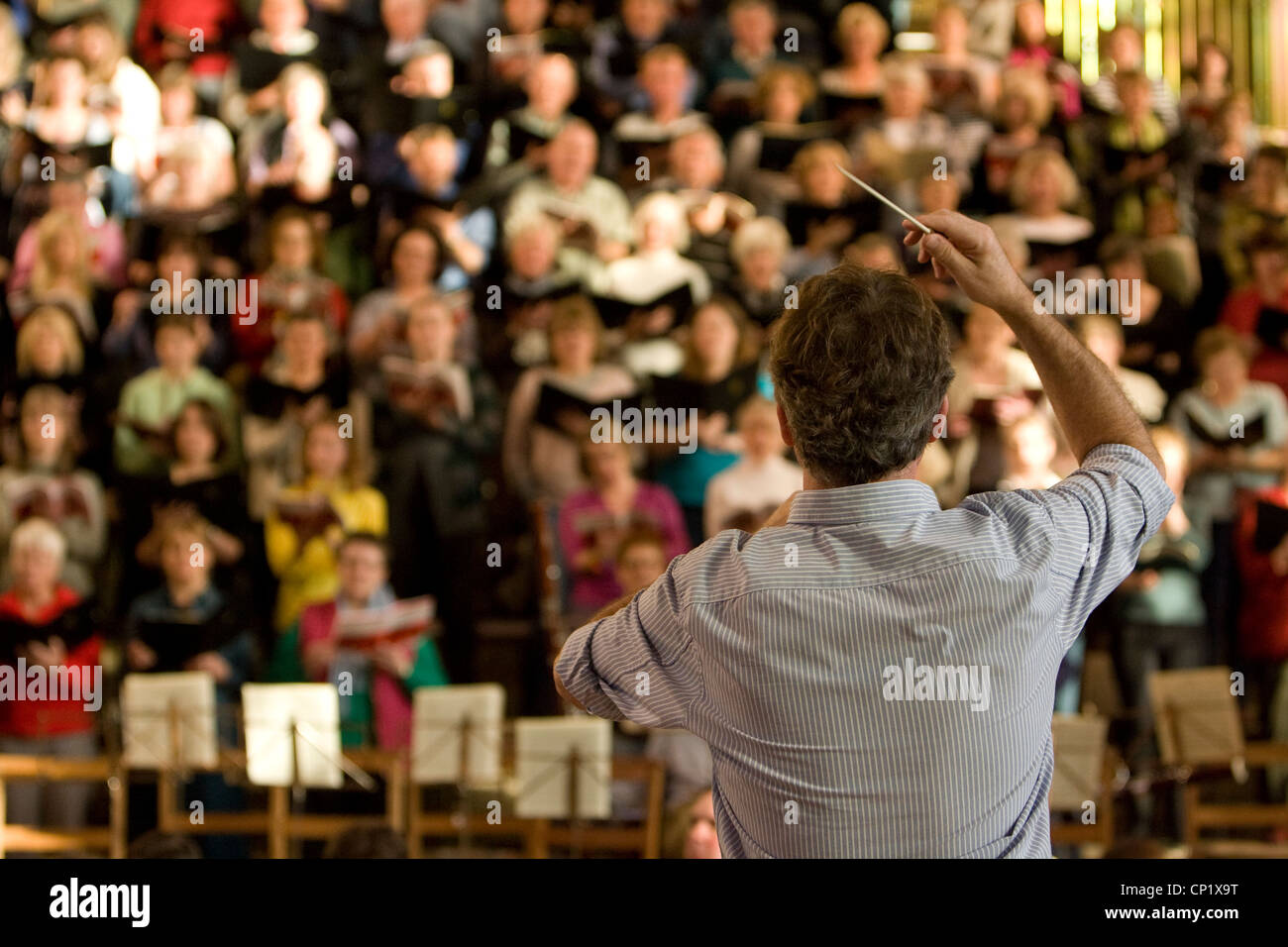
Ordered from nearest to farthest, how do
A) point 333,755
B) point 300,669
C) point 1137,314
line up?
point 333,755 < point 300,669 < point 1137,314

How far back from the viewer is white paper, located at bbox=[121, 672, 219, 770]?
375cm

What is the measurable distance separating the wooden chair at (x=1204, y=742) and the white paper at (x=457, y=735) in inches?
63.5

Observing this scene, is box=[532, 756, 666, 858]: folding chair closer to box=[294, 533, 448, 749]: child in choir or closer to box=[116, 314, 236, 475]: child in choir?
box=[294, 533, 448, 749]: child in choir

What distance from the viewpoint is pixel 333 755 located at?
374cm

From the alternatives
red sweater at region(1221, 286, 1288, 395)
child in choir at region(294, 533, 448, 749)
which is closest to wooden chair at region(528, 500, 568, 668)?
child in choir at region(294, 533, 448, 749)

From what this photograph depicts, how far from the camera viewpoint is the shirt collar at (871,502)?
3.52ft

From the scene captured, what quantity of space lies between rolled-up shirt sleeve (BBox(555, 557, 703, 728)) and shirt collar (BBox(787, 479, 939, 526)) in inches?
4.3

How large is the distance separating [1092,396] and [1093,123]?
433 centimetres

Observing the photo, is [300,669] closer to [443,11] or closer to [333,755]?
[333,755]

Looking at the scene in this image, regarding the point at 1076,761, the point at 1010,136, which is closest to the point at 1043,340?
the point at 1076,761

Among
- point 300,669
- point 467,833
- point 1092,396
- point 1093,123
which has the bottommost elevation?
point 467,833

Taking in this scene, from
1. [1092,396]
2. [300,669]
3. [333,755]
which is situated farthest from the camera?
[300,669]

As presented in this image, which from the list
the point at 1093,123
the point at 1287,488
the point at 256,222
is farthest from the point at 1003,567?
the point at 1093,123

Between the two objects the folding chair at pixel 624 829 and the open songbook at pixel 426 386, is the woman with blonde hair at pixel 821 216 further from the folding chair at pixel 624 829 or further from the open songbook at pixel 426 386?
the folding chair at pixel 624 829
